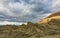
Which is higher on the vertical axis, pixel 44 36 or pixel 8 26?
pixel 8 26

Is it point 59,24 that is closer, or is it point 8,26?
point 8,26

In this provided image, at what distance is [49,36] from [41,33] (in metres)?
0.24

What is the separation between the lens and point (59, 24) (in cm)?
514

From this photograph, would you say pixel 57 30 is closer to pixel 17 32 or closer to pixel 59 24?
pixel 59 24

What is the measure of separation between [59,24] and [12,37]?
162 cm

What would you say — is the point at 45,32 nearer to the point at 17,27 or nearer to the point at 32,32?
the point at 32,32

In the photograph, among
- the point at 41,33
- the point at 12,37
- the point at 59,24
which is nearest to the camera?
the point at 12,37

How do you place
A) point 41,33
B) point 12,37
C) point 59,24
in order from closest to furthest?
point 12,37, point 41,33, point 59,24

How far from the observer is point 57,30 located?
4852 mm

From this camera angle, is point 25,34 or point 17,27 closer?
point 25,34

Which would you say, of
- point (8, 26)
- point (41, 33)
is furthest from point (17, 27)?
point (41, 33)

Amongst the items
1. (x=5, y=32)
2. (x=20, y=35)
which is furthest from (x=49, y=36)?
(x=5, y=32)

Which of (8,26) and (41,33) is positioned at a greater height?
(8,26)

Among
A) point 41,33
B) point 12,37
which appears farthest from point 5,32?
point 41,33
